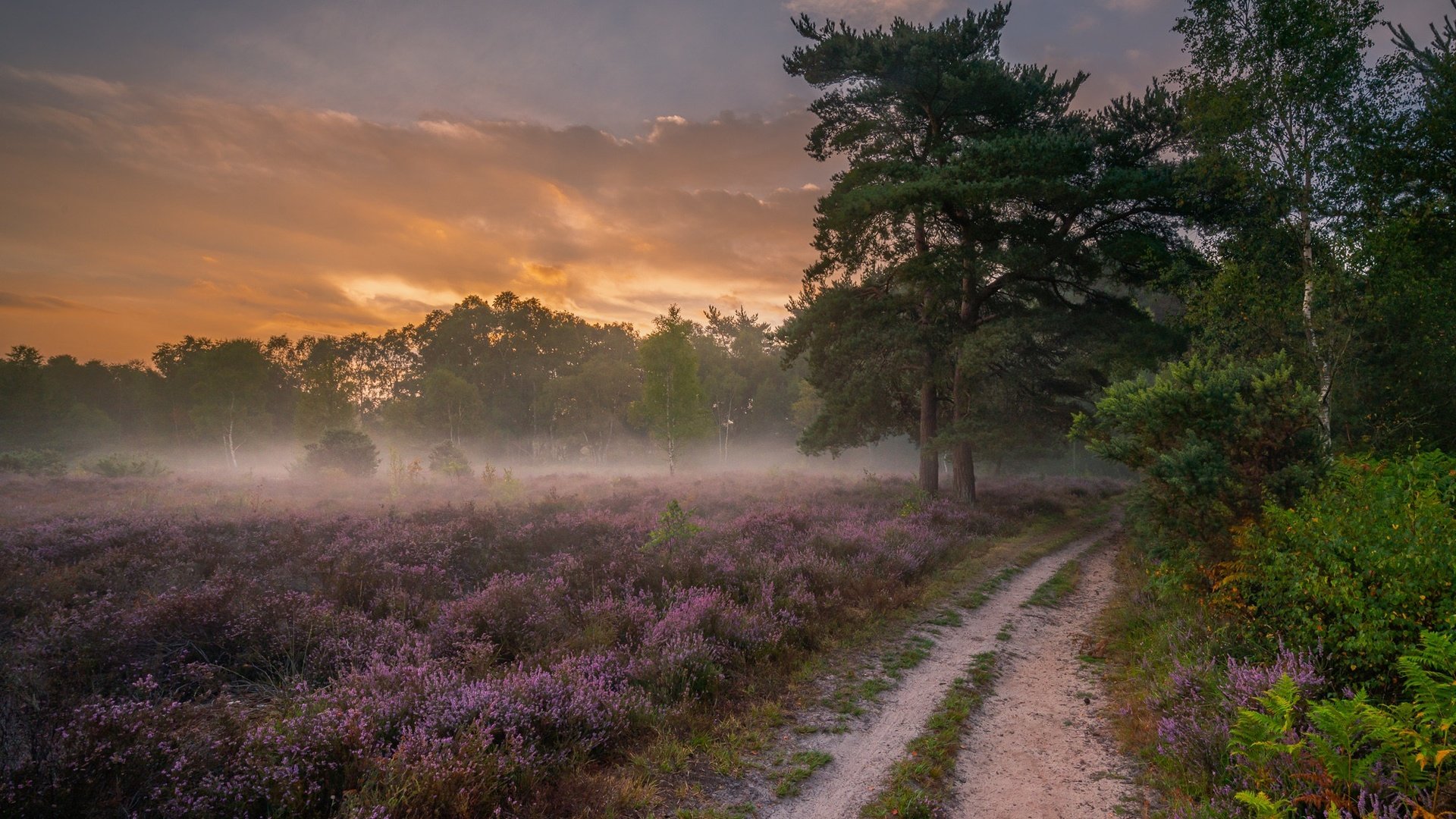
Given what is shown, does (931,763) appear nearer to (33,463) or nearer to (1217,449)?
(1217,449)

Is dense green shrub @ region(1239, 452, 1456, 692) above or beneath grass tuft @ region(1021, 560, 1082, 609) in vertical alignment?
above

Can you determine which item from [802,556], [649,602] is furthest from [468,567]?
[802,556]

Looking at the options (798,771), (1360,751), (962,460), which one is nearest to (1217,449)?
(1360,751)

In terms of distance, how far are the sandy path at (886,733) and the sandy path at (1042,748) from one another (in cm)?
54

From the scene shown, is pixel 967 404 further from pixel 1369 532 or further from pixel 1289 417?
pixel 1369 532

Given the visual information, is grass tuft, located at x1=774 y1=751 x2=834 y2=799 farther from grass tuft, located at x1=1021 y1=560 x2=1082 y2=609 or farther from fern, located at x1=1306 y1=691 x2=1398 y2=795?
grass tuft, located at x1=1021 y1=560 x2=1082 y2=609

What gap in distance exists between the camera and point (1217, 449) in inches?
321

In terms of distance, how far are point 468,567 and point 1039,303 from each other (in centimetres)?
1977

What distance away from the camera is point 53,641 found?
578 centimetres

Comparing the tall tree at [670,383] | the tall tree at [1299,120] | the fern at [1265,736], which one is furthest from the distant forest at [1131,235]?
the tall tree at [670,383]

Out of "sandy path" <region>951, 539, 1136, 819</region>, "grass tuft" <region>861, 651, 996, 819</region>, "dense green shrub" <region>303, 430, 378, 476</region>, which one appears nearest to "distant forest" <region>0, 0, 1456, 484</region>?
"sandy path" <region>951, 539, 1136, 819</region>

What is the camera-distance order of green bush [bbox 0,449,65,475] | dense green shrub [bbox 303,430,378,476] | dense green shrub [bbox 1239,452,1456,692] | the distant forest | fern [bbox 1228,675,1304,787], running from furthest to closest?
dense green shrub [bbox 303,430,378,476] → green bush [bbox 0,449,65,475] → the distant forest → dense green shrub [bbox 1239,452,1456,692] → fern [bbox 1228,675,1304,787]

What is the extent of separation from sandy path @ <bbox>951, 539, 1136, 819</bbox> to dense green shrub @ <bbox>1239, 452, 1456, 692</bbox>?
6.51ft

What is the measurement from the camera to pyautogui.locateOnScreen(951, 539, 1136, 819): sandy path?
4637 mm
